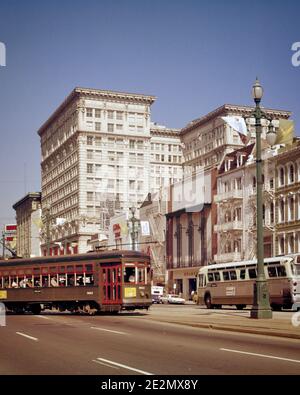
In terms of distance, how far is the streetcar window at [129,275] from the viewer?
35438 millimetres

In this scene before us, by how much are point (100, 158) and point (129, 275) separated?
335 ft

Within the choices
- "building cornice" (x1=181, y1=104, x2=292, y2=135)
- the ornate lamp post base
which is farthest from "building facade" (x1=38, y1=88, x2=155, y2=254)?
the ornate lamp post base

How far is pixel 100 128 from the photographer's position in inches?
5384

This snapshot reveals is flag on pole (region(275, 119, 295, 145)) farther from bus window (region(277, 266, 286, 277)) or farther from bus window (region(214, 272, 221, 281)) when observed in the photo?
bus window (region(277, 266, 286, 277))

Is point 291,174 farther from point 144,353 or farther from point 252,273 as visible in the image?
point 144,353

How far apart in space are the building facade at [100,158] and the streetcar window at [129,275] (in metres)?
92.8

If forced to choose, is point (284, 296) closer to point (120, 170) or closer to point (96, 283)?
point (96, 283)

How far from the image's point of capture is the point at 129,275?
3562 centimetres

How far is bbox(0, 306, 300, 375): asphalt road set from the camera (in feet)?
41.3

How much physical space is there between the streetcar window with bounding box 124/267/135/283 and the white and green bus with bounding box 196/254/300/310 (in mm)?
9368

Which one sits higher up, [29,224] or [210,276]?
[29,224]

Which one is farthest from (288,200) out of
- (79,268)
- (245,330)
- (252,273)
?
(245,330)
